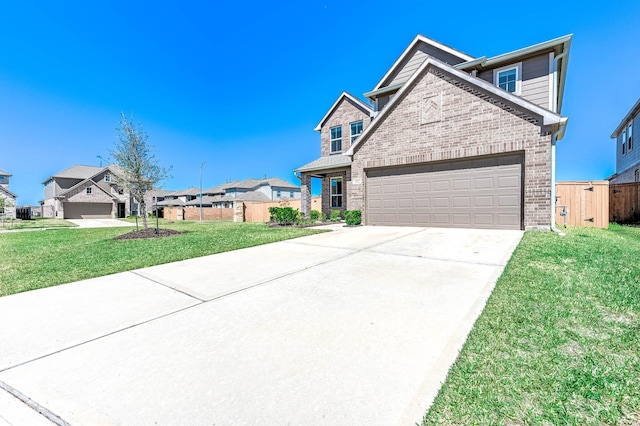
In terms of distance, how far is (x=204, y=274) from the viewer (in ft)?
15.1

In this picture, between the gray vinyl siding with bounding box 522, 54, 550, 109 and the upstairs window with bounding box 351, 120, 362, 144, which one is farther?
the upstairs window with bounding box 351, 120, 362, 144

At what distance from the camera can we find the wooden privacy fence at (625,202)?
11688 millimetres

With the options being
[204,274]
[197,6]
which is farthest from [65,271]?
[197,6]

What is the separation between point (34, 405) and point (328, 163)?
1493 cm

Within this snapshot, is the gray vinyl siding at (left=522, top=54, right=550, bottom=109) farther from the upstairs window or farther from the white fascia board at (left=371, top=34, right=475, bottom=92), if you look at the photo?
the upstairs window

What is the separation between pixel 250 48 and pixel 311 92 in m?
8.71

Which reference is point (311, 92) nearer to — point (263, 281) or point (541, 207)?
point (541, 207)

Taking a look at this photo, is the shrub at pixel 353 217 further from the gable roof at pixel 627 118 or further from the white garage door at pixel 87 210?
the white garage door at pixel 87 210

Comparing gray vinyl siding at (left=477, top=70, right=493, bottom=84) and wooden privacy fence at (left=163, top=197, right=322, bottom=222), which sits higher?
gray vinyl siding at (left=477, top=70, right=493, bottom=84)

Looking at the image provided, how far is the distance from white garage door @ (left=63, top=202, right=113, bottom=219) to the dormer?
38.1 meters

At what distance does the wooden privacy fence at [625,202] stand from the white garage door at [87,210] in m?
48.0

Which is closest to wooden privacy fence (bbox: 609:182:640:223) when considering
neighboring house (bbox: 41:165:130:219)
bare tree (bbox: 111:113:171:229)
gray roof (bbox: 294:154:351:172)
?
gray roof (bbox: 294:154:351:172)

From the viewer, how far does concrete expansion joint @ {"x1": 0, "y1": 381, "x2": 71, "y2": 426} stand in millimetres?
1530

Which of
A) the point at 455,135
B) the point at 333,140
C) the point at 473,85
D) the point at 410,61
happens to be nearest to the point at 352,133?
the point at 333,140
